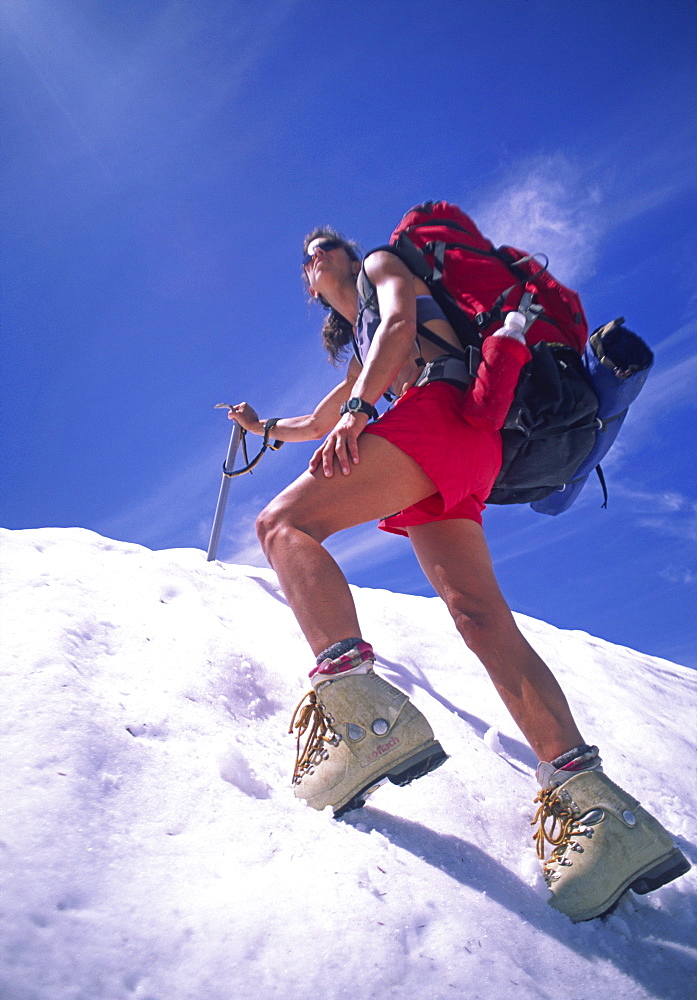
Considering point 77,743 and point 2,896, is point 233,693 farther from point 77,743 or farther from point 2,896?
point 2,896

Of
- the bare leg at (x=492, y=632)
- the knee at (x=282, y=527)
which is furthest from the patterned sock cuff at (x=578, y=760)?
the knee at (x=282, y=527)

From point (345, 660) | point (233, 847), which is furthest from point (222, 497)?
point (233, 847)

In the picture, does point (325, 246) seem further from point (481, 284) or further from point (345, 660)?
point (345, 660)

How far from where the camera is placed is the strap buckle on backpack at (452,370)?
6.81ft

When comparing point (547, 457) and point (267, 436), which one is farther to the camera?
point (267, 436)

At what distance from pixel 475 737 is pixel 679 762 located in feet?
3.58

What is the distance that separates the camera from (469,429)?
1.98 m

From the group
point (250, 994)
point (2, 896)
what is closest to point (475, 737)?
point (250, 994)

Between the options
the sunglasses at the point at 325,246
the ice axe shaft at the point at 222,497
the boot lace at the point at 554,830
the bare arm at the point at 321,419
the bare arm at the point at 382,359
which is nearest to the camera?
the boot lace at the point at 554,830

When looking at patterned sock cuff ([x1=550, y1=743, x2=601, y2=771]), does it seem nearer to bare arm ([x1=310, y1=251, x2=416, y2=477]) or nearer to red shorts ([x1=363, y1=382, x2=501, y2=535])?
red shorts ([x1=363, y1=382, x2=501, y2=535])

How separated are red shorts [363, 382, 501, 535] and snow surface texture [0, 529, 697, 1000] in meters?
0.99

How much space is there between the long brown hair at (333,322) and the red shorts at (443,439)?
2.98 feet

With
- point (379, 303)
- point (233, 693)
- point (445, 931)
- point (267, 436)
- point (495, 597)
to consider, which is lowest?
point (445, 931)

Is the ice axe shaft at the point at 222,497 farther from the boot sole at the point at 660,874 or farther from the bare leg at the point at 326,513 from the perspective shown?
the boot sole at the point at 660,874
